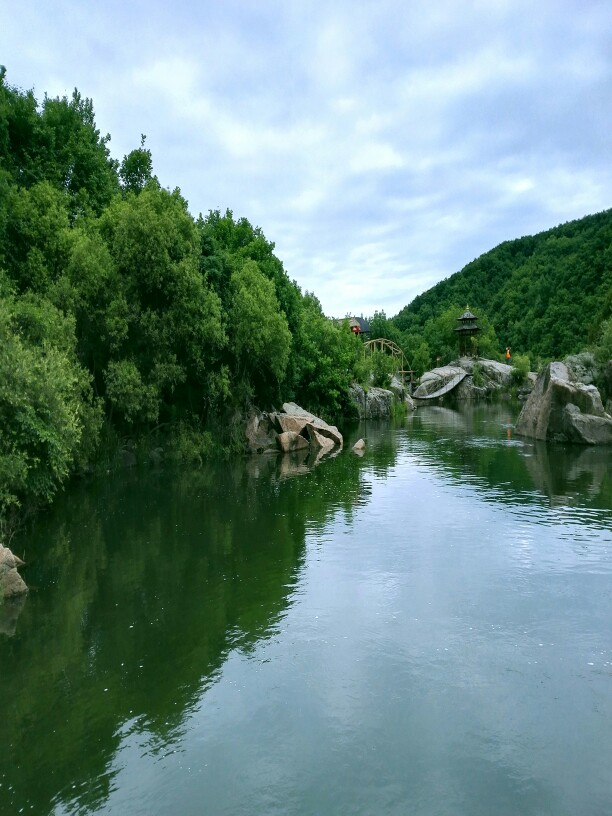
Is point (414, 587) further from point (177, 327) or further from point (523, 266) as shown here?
point (523, 266)

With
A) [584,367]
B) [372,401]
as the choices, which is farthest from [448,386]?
[584,367]

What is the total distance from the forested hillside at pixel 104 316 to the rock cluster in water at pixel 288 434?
1.22m

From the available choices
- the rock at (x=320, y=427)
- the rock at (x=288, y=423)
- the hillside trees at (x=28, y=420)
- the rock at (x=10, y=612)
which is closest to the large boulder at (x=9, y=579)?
the rock at (x=10, y=612)

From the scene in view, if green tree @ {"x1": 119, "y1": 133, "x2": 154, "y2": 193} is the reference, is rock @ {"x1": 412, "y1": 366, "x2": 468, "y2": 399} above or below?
below

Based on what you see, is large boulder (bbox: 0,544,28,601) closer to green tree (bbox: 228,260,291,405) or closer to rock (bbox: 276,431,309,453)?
green tree (bbox: 228,260,291,405)

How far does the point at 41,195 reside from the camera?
99.1 feet

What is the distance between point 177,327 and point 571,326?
86595 millimetres

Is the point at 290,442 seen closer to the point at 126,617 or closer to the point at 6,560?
the point at 6,560

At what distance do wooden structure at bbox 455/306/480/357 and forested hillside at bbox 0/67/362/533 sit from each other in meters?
75.4

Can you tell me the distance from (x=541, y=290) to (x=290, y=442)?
89.7 meters

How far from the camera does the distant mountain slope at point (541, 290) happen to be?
10225 centimetres

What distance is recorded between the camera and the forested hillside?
17.8m

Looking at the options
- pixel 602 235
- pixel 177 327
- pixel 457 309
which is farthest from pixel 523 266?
pixel 177 327

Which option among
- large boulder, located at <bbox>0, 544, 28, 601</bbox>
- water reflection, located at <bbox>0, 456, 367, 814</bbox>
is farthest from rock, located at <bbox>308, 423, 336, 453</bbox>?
large boulder, located at <bbox>0, 544, 28, 601</bbox>
